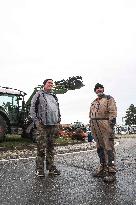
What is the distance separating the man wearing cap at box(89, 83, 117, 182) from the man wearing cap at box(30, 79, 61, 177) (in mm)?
759

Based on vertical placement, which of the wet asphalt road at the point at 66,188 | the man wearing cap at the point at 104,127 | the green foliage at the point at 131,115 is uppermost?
the green foliage at the point at 131,115

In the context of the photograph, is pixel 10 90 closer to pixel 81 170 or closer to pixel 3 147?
pixel 3 147

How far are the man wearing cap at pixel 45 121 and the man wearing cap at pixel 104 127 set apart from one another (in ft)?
2.49

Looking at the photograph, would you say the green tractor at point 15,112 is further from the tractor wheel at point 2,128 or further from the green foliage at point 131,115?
the green foliage at point 131,115

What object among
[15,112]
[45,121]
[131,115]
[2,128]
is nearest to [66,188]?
[45,121]

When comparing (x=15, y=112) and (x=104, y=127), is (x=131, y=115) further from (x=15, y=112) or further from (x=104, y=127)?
A: (x=104, y=127)

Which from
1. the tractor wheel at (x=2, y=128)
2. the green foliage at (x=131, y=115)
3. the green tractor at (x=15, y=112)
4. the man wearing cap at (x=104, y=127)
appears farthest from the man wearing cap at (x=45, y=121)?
the green foliage at (x=131, y=115)

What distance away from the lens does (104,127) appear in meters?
7.17

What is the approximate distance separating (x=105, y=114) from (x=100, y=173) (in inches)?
44.2

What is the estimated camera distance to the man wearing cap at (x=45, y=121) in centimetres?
716

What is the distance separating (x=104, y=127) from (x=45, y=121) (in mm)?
1120

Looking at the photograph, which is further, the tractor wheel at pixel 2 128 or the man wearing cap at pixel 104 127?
the tractor wheel at pixel 2 128

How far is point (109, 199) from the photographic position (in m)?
4.99

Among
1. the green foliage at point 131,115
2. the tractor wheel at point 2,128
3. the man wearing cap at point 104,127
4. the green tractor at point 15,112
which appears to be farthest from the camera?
the green foliage at point 131,115
